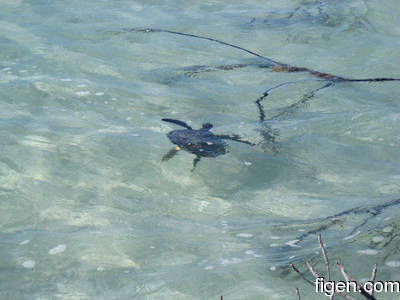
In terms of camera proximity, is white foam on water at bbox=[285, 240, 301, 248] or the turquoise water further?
white foam on water at bbox=[285, 240, 301, 248]

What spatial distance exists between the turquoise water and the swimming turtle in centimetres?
10

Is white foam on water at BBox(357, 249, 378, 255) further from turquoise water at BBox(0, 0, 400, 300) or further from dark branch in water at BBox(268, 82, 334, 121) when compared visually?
dark branch in water at BBox(268, 82, 334, 121)

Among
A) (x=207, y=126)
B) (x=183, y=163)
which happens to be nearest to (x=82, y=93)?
Result: (x=207, y=126)

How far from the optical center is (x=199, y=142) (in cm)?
483

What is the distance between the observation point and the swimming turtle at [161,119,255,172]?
184 inches

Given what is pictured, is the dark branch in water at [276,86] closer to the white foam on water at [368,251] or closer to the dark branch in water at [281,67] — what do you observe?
the dark branch in water at [281,67]

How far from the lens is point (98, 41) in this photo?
748 cm

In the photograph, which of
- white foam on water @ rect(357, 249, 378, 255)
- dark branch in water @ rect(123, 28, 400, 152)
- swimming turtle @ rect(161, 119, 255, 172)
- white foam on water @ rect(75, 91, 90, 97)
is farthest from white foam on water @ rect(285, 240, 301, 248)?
white foam on water @ rect(75, 91, 90, 97)

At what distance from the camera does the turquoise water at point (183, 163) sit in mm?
3092

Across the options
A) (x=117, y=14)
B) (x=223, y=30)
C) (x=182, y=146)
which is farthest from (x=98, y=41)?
(x=182, y=146)

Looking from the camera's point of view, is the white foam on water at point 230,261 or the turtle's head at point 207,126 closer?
the white foam on water at point 230,261

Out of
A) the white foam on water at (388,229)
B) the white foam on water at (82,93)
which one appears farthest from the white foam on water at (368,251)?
the white foam on water at (82,93)

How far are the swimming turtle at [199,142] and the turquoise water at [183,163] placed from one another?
0.10 metres

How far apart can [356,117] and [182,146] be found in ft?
6.40
